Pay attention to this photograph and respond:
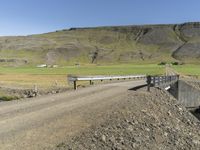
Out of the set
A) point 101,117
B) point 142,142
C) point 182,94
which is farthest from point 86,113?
point 182,94

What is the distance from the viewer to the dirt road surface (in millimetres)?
13695

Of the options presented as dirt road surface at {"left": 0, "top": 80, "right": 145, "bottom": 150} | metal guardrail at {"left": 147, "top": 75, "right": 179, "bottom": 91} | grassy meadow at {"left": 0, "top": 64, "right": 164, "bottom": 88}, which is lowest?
grassy meadow at {"left": 0, "top": 64, "right": 164, "bottom": 88}

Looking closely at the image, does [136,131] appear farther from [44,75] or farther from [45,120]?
[44,75]

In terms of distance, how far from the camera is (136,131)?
17641mm

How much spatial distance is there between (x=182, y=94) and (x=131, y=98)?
2249 cm

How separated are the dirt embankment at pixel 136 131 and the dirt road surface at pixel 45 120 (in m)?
0.55

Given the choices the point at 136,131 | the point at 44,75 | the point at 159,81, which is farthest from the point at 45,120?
the point at 44,75

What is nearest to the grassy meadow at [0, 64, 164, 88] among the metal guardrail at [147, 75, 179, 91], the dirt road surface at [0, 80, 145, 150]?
the metal guardrail at [147, 75, 179, 91]

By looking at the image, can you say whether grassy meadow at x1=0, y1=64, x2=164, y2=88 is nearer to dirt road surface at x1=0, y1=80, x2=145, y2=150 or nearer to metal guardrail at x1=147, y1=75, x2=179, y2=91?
metal guardrail at x1=147, y1=75, x2=179, y2=91

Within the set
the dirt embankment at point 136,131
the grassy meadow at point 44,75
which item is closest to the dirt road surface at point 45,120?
the dirt embankment at point 136,131

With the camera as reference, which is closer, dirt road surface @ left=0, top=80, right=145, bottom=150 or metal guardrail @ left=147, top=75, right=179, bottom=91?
dirt road surface @ left=0, top=80, right=145, bottom=150

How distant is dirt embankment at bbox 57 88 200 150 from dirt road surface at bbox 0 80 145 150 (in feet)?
1.80

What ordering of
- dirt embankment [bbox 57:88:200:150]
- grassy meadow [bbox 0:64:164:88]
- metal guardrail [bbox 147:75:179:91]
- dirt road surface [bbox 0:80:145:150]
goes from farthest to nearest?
grassy meadow [bbox 0:64:164:88] → metal guardrail [bbox 147:75:179:91] → dirt embankment [bbox 57:88:200:150] → dirt road surface [bbox 0:80:145:150]

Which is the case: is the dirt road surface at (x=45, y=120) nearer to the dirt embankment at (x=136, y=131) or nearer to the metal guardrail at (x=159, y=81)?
the dirt embankment at (x=136, y=131)
